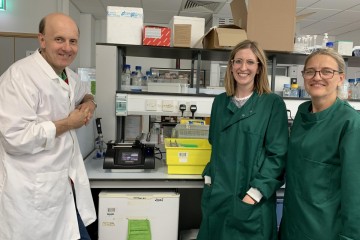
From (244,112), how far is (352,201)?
583mm

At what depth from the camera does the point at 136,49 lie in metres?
2.28

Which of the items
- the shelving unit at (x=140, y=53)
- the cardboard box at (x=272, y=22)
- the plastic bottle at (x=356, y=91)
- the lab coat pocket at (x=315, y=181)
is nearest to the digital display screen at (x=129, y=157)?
the shelving unit at (x=140, y=53)

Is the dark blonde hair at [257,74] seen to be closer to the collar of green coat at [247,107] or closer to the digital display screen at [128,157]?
the collar of green coat at [247,107]

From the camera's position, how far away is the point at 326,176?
3.71ft

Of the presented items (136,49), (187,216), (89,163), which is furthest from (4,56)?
(187,216)

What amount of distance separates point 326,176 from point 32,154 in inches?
46.7

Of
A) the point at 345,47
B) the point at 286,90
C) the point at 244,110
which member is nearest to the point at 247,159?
the point at 244,110

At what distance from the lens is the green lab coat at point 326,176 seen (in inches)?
41.0

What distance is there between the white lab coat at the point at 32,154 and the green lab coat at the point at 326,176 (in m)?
1.02

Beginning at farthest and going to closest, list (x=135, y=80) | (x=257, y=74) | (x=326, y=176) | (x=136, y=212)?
(x=135, y=80) → (x=136, y=212) → (x=257, y=74) → (x=326, y=176)

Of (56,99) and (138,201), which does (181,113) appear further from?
(56,99)

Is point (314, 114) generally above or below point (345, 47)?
below

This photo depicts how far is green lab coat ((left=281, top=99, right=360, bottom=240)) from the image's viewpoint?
1041mm

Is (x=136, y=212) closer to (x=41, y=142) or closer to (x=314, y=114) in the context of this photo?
(x=41, y=142)
